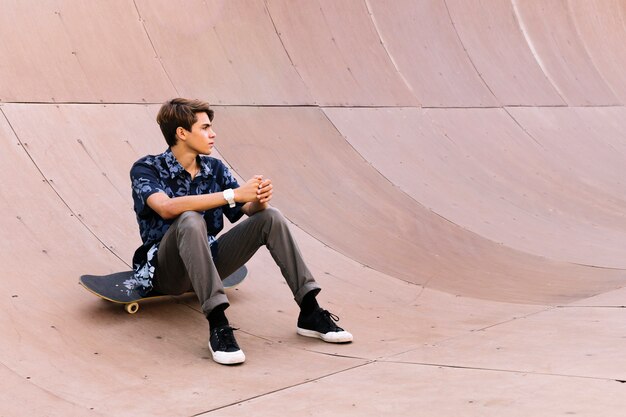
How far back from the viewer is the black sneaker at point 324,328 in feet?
13.8

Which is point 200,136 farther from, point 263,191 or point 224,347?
point 224,347

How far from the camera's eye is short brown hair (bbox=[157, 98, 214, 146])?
4.12m

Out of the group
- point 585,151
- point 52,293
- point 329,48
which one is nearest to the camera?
point 52,293

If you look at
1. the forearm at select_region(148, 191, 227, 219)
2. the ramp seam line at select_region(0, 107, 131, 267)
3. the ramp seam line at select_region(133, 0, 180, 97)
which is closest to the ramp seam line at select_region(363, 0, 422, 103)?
the ramp seam line at select_region(133, 0, 180, 97)

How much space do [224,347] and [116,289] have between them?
27.2 inches

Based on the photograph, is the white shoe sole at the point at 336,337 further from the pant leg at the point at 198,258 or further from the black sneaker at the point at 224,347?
the pant leg at the point at 198,258

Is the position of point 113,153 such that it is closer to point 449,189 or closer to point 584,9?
point 449,189

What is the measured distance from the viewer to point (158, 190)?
4004 millimetres

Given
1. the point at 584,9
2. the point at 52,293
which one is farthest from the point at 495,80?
the point at 52,293

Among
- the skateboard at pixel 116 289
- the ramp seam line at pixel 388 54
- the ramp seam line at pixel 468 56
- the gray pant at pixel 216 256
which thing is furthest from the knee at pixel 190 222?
the ramp seam line at pixel 468 56

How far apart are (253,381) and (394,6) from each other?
6.07 meters

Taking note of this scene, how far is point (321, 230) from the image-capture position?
591 cm

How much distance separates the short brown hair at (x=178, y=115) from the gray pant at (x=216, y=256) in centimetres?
47

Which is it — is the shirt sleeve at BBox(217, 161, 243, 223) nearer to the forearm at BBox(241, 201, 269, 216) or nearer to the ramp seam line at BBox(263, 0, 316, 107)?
the forearm at BBox(241, 201, 269, 216)
